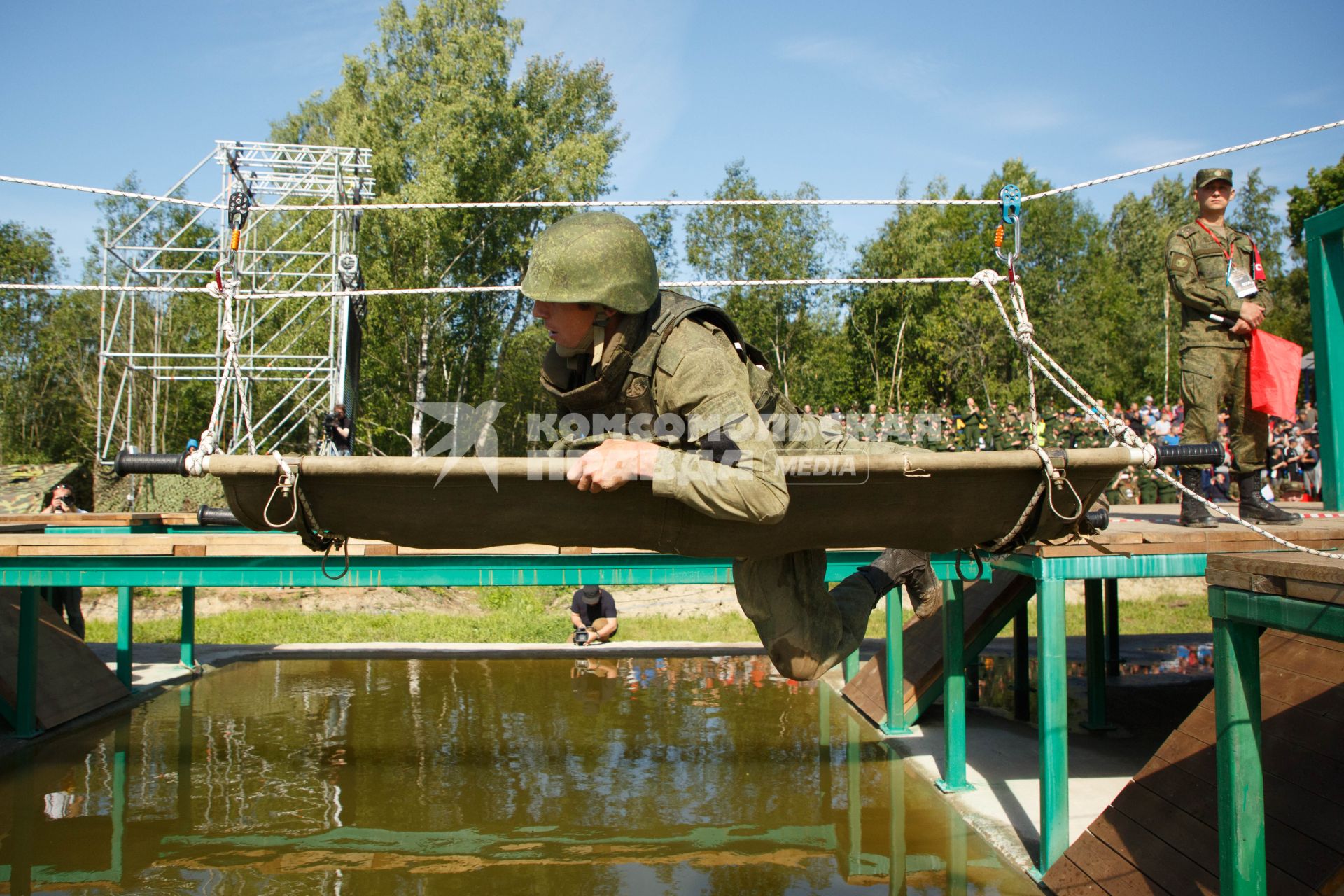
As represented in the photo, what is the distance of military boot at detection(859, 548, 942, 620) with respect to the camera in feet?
11.2

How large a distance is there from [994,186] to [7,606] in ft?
138

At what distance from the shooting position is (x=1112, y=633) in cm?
928

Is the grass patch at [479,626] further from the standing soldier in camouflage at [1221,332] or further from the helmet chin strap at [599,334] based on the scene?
the helmet chin strap at [599,334]

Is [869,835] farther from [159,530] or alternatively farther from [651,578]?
[159,530]

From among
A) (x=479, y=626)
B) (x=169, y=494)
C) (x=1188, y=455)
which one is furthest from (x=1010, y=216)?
(x=169, y=494)

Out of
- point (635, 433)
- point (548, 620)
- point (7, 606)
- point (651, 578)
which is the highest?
point (635, 433)

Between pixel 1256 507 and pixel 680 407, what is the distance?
3.71 m

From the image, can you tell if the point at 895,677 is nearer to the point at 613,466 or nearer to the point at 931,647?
the point at 931,647

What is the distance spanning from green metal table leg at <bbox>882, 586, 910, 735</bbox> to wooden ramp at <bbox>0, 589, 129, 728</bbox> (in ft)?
20.7

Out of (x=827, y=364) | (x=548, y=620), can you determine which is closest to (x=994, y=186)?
(x=827, y=364)

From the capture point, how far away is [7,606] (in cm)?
785

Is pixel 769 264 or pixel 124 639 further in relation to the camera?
pixel 769 264

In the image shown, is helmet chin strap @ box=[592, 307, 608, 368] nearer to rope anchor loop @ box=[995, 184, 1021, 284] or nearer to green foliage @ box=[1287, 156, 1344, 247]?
rope anchor loop @ box=[995, 184, 1021, 284]

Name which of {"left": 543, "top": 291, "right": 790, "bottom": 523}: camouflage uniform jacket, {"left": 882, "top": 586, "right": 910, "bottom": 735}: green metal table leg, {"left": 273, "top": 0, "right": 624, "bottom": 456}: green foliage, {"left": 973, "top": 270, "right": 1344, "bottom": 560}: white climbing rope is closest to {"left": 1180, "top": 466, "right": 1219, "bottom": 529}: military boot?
{"left": 973, "top": 270, "right": 1344, "bottom": 560}: white climbing rope
